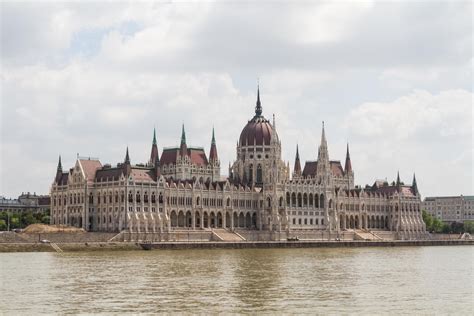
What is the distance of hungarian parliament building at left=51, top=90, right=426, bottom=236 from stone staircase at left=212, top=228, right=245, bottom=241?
1.97m

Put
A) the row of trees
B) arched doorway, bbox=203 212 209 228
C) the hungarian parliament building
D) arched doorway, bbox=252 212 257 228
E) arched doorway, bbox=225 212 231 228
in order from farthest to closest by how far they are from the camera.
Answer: arched doorway, bbox=252 212 257 228, the row of trees, arched doorway, bbox=225 212 231 228, arched doorway, bbox=203 212 209 228, the hungarian parliament building

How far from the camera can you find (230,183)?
157500mm

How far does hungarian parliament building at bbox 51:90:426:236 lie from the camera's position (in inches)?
5413

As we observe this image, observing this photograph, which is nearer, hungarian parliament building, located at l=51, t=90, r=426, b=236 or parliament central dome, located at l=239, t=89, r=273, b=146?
hungarian parliament building, located at l=51, t=90, r=426, b=236

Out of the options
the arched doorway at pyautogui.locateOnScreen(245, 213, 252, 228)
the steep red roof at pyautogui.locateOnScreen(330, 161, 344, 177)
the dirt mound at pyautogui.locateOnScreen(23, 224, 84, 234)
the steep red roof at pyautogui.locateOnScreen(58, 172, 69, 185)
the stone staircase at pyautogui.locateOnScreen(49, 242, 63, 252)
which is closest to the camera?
the stone staircase at pyautogui.locateOnScreen(49, 242, 63, 252)

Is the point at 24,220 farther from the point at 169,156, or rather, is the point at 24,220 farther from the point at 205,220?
the point at 205,220

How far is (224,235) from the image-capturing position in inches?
5600

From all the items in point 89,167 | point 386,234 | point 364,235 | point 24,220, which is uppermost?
point 89,167

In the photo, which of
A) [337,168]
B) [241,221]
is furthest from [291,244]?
[337,168]

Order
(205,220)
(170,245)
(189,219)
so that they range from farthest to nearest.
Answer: (205,220)
(189,219)
(170,245)

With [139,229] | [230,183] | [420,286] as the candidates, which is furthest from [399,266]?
[230,183]

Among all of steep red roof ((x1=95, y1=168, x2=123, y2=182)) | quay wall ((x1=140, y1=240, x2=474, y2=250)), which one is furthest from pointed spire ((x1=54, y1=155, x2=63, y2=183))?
quay wall ((x1=140, y1=240, x2=474, y2=250))

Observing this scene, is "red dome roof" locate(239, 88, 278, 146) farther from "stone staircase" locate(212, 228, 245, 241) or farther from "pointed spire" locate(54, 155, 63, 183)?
"pointed spire" locate(54, 155, 63, 183)

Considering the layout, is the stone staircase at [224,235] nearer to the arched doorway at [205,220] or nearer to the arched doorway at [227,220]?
the arched doorway at [205,220]
